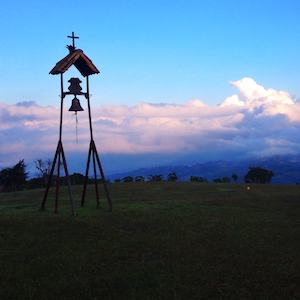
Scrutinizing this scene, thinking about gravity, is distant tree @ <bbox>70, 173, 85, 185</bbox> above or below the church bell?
below

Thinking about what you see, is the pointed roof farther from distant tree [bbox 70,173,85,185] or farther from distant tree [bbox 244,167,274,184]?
distant tree [bbox 244,167,274,184]

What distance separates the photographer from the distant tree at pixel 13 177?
2128 inches

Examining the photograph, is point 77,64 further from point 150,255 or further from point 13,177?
point 13,177

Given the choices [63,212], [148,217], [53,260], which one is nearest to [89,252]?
[53,260]

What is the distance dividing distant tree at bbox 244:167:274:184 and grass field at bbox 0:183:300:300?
46281 millimetres

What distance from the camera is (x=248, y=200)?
2364cm

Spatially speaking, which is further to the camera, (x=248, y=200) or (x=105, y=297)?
(x=248, y=200)

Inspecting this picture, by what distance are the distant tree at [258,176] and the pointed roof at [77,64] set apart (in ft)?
152

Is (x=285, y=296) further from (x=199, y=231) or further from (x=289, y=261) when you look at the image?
(x=199, y=231)

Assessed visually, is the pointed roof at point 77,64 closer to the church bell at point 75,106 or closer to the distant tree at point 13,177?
the church bell at point 75,106

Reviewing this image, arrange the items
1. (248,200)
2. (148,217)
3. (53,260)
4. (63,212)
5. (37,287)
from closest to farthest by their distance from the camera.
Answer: (37,287)
(53,260)
(148,217)
(63,212)
(248,200)

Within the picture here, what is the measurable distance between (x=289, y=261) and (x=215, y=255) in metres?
1.58

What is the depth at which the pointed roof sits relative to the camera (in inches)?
705

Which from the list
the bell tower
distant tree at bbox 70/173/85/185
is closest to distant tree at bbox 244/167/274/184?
distant tree at bbox 70/173/85/185
